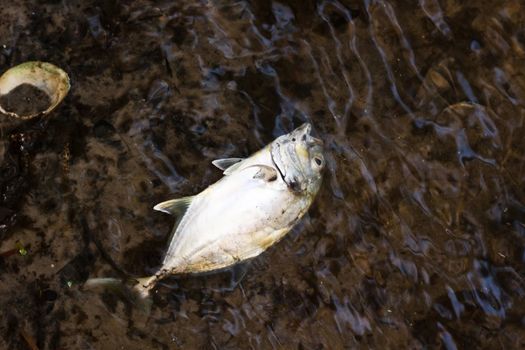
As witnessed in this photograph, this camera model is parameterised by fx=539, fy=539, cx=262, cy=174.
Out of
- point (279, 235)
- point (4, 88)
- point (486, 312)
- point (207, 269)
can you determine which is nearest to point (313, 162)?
point (279, 235)

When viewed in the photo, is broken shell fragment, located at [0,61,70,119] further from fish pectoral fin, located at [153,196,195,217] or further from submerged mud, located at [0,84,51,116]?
fish pectoral fin, located at [153,196,195,217]

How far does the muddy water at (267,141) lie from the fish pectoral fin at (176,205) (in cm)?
28

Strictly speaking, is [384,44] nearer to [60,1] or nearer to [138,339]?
[60,1]

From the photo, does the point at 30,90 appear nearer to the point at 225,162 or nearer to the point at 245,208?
the point at 225,162

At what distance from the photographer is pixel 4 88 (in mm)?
3990

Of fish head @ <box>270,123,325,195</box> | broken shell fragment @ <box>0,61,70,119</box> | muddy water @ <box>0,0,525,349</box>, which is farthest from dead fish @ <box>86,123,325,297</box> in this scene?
broken shell fragment @ <box>0,61,70,119</box>

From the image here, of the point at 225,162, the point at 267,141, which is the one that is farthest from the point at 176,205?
the point at 267,141

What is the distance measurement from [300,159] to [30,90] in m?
2.09

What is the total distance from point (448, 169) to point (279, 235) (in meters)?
1.37

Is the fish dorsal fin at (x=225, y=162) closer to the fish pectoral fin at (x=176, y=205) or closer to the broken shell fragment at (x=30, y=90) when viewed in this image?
the fish pectoral fin at (x=176, y=205)

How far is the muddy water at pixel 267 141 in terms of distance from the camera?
3.85 meters

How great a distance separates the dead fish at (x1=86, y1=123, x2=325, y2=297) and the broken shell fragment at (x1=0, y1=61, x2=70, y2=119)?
1.23m

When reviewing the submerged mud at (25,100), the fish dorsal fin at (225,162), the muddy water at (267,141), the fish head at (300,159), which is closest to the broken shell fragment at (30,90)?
the submerged mud at (25,100)

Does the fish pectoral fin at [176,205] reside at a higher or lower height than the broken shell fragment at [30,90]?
lower
